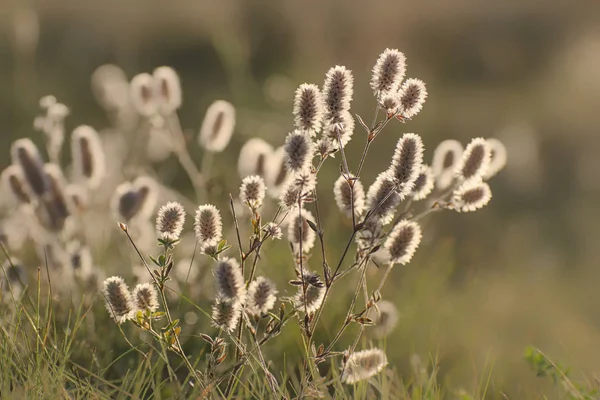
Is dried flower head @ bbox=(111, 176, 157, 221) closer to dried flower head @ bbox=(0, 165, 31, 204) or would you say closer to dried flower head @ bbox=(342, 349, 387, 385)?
dried flower head @ bbox=(0, 165, 31, 204)

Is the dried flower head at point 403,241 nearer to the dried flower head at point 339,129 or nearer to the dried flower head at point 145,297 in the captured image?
the dried flower head at point 339,129

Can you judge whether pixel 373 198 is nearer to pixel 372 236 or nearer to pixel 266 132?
pixel 372 236

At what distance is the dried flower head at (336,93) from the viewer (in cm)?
186

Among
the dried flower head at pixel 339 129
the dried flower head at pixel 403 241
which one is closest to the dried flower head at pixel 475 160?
the dried flower head at pixel 403 241

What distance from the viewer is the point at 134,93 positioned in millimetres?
3186

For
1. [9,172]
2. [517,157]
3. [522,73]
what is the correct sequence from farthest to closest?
[522,73]
[517,157]
[9,172]

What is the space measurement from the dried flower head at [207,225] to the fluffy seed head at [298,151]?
18 cm

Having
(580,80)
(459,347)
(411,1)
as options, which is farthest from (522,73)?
(459,347)

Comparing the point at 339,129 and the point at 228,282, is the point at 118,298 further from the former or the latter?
the point at 339,129

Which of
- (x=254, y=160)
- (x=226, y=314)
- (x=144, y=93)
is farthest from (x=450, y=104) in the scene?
(x=226, y=314)

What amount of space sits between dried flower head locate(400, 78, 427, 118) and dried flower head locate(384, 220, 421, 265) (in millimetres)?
254

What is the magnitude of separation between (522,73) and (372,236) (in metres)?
5.42

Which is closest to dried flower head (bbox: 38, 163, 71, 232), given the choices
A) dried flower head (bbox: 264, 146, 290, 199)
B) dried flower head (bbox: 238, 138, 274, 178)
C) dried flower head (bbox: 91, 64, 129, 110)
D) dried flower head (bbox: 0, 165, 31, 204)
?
dried flower head (bbox: 0, 165, 31, 204)

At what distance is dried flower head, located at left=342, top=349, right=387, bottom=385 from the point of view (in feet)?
6.71
